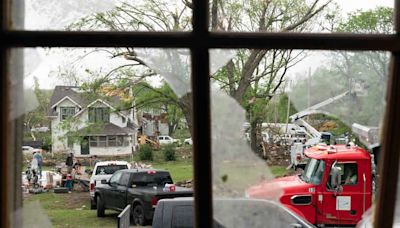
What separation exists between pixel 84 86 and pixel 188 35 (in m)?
0.18

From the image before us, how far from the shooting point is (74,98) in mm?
824

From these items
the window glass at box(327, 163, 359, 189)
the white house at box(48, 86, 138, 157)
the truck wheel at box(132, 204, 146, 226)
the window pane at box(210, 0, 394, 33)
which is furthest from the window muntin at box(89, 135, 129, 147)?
the window glass at box(327, 163, 359, 189)

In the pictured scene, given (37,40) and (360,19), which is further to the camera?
(360,19)

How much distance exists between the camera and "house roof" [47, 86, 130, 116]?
81 centimetres

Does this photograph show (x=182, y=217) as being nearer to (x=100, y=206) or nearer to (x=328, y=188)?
(x=100, y=206)

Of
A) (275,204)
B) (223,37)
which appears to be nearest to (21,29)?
(223,37)

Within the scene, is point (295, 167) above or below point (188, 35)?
below

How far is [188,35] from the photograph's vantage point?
75 cm

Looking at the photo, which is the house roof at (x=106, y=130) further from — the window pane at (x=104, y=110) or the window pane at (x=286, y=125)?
the window pane at (x=286, y=125)

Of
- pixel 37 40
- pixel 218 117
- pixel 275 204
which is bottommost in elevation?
pixel 275 204

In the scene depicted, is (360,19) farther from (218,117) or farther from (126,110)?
(126,110)

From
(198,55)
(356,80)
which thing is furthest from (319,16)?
(198,55)

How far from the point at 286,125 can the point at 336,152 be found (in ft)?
0.40

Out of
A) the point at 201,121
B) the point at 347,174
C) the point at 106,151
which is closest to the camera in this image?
the point at 201,121
